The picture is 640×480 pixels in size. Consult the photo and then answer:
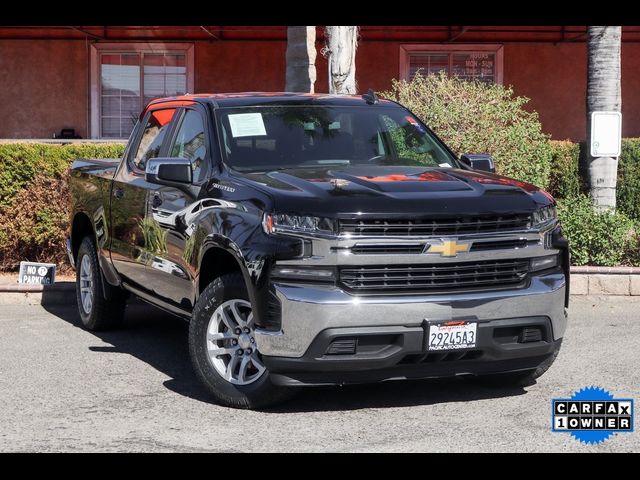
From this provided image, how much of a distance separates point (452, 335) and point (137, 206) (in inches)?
116

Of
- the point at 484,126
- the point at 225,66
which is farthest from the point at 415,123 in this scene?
the point at 225,66

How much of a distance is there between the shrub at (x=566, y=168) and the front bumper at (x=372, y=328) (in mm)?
7184

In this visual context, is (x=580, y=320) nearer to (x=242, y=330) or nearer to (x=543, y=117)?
(x=242, y=330)

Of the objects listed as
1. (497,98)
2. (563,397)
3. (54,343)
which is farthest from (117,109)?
(563,397)

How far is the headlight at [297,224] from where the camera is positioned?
248 inches

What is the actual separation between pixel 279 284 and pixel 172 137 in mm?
2343

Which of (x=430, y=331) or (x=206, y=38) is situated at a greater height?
(x=206, y=38)

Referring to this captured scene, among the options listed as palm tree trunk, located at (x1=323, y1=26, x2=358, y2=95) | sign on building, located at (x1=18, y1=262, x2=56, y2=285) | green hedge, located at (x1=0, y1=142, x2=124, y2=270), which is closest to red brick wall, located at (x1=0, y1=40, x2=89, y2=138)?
palm tree trunk, located at (x1=323, y1=26, x2=358, y2=95)

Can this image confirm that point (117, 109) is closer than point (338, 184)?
No

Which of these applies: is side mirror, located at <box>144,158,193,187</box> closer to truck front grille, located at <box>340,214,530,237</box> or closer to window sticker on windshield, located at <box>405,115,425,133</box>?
truck front grille, located at <box>340,214,530,237</box>

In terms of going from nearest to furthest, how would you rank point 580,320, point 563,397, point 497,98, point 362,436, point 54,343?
point 362,436 < point 563,397 < point 54,343 < point 580,320 < point 497,98

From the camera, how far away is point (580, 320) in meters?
10.1

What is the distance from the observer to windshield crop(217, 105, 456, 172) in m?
7.54

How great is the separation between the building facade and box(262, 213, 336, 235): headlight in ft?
48.2
